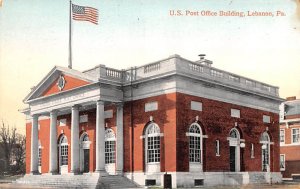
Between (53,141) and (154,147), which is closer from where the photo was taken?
(154,147)

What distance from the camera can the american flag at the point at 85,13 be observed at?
2044 cm

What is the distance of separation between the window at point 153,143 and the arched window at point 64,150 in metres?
7.55

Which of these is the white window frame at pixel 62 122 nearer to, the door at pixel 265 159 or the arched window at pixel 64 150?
the arched window at pixel 64 150

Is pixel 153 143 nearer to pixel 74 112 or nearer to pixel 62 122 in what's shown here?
pixel 74 112

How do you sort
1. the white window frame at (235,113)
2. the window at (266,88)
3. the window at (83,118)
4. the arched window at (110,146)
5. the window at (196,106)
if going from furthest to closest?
1. the window at (266,88)
2. the window at (83,118)
3. the white window frame at (235,113)
4. the arched window at (110,146)
5. the window at (196,106)

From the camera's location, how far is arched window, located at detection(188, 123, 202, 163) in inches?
942

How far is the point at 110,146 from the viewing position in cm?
2639

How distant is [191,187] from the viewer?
22.9 m

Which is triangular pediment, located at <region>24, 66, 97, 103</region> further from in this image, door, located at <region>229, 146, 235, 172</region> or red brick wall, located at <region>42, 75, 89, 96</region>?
door, located at <region>229, 146, 235, 172</region>

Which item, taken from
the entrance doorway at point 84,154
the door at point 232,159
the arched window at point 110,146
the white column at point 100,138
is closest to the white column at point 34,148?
the entrance doorway at point 84,154

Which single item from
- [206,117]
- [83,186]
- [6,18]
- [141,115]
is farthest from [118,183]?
[6,18]

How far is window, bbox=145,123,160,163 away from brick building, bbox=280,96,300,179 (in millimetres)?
16187

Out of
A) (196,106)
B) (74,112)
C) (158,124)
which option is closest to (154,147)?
(158,124)

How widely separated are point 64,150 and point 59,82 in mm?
5064
